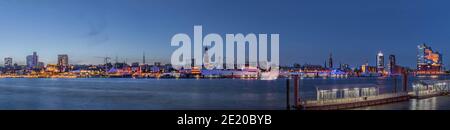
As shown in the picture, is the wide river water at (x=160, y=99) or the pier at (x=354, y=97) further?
the wide river water at (x=160, y=99)

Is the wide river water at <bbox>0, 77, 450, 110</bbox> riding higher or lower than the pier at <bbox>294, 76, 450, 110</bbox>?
lower

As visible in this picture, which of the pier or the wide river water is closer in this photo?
the pier

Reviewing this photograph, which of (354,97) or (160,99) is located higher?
(354,97)

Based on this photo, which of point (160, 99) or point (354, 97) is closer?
point (354, 97)

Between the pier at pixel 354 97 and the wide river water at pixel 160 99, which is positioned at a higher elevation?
the pier at pixel 354 97
